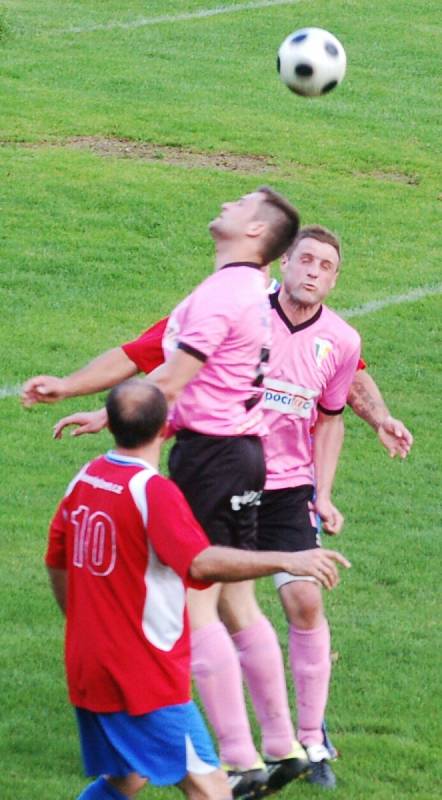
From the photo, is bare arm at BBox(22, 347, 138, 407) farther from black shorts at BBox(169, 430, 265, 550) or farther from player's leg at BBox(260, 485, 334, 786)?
player's leg at BBox(260, 485, 334, 786)

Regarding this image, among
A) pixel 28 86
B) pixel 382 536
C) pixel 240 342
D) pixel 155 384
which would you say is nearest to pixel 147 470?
pixel 155 384

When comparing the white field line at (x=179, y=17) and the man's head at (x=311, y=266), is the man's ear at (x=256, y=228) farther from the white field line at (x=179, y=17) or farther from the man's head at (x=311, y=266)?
the white field line at (x=179, y=17)

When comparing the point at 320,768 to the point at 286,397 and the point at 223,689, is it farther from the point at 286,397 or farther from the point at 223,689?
the point at 286,397

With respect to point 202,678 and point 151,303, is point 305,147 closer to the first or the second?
point 151,303

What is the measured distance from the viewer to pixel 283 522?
6.34m

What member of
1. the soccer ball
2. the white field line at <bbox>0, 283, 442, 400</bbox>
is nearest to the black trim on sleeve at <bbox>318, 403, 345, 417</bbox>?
the soccer ball

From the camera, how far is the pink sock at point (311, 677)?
245 inches

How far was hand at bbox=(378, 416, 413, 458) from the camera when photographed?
6691 mm

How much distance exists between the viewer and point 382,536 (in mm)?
9352

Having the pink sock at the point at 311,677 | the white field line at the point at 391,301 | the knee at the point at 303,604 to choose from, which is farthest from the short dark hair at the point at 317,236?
the white field line at the point at 391,301

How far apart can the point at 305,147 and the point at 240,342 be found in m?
15.0

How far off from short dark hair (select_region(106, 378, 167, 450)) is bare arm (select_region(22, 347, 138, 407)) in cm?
106

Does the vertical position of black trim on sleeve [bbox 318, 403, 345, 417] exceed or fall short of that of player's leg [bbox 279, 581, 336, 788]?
it exceeds it

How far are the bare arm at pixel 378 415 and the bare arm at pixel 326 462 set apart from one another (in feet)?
0.59
